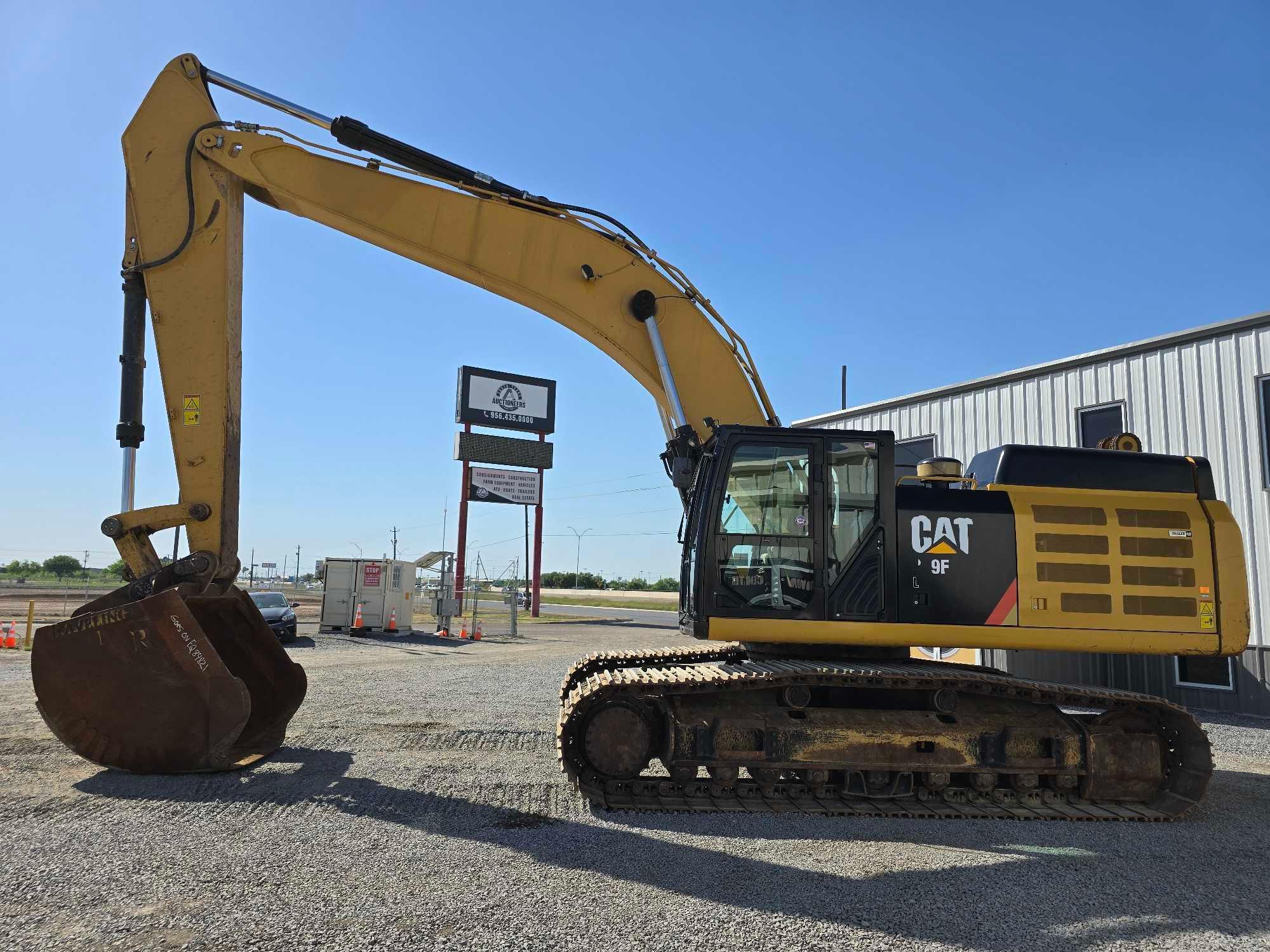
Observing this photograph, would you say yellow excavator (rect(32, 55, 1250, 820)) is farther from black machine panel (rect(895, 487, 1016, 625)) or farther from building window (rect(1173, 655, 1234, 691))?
building window (rect(1173, 655, 1234, 691))

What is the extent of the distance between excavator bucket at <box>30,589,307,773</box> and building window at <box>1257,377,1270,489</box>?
519 inches

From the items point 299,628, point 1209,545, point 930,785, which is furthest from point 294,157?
point 299,628

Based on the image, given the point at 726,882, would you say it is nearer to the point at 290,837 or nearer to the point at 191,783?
the point at 290,837

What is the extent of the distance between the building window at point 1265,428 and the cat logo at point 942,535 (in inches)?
309

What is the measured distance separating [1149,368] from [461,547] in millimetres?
28541

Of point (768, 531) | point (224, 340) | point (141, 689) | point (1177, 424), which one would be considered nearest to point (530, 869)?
point (768, 531)

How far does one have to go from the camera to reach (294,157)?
8000 millimetres

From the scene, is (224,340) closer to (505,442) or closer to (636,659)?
(636,659)

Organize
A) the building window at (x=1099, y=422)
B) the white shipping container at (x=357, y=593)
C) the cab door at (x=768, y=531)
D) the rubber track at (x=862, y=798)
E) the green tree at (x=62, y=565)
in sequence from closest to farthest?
the rubber track at (x=862, y=798)
the cab door at (x=768, y=531)
the building window at (x=1099, y=422)
the white shipping container at (x=357, y=593)
the green tree at (x=62, y=565)

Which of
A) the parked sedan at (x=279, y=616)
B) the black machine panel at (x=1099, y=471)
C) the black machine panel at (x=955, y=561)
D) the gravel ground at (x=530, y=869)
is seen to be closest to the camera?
the gravel ground at (x=530, y=869)

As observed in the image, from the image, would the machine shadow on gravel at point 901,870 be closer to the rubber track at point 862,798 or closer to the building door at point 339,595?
the rubber track at point 862,798

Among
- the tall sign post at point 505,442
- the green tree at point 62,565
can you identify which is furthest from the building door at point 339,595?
the green tree at point 62,565

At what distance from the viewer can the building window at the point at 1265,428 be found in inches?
472

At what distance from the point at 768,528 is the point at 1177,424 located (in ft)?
31.1
